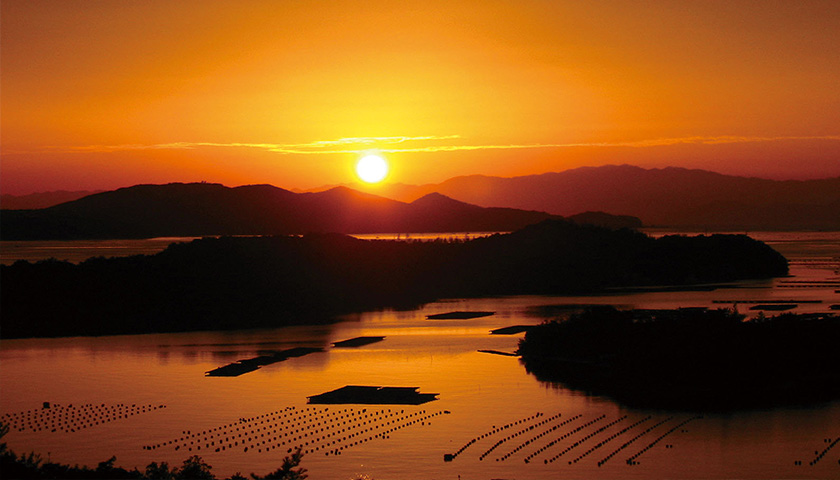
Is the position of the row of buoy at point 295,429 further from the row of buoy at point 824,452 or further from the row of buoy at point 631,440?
the row of buoy at point 824,452

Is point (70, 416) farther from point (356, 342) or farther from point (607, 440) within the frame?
point (356, 342)

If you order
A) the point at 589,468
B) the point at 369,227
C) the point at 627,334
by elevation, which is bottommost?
the point at 589,468

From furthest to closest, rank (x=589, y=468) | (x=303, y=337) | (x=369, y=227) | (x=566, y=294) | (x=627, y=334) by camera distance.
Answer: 1. (x=369, y=227)
2. (x=566, y=294)
3. (x=303, y=337)
4. (x=627, y=334)
5. (x=589, y=468)

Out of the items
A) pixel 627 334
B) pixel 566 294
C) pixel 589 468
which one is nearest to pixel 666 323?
pixel 627 334

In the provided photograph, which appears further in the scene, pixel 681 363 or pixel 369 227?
pixel 369 227

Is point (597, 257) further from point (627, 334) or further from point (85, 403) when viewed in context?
point (85, 403)

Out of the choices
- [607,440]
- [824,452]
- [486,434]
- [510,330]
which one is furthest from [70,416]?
[510,330]

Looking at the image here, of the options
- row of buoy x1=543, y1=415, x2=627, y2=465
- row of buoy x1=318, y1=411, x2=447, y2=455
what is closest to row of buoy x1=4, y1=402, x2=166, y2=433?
row of buoy x1=318, y1=411, x2=447, y2=455

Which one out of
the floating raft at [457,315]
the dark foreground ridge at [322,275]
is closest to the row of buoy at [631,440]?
the floating raft at [457,315]
